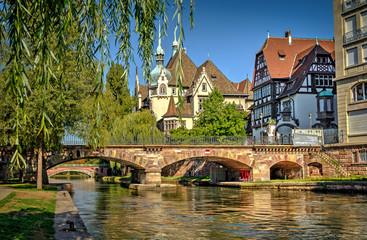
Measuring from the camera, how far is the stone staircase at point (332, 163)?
43.3m

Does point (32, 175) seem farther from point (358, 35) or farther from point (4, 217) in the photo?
point (358, 35)

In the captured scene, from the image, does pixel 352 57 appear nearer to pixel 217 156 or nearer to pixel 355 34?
pixel 355 34

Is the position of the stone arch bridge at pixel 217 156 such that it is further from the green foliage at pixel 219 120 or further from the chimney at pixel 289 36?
the chimney at pixel 289 36

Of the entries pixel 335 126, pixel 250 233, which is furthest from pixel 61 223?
pixel 335 126

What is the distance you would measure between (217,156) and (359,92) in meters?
16.0

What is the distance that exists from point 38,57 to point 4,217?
9105 millimetres

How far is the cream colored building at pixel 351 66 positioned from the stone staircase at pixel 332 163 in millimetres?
2533

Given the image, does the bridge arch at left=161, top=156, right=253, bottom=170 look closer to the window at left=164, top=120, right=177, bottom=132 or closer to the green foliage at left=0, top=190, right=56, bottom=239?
the window at left=164, top=120, right=177, bottom=132

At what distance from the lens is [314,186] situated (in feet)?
127

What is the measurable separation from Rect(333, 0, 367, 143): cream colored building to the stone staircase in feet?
8.31

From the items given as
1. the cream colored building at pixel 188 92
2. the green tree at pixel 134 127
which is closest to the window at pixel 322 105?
the green tree at pixel 134 127

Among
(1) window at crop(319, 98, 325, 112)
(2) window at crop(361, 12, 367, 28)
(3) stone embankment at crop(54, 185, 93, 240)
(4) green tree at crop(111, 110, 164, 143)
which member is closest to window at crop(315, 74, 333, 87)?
(1) window at crop(319, 98, 325, 112)

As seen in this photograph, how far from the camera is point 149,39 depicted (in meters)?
8.22

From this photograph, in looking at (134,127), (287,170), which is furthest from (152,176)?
(287,170)
